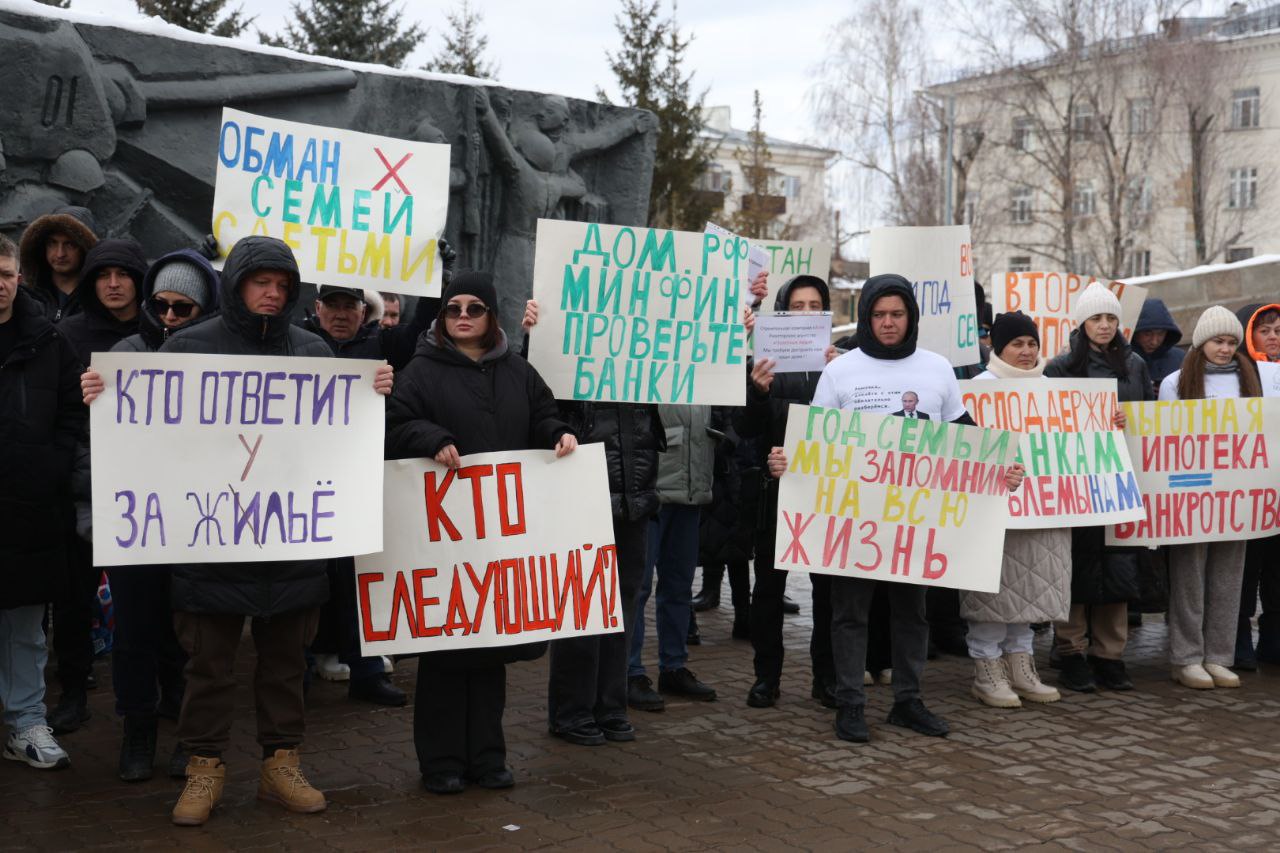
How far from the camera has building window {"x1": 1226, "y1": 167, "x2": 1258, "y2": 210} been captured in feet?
135

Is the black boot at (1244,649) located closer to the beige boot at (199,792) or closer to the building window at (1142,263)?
the beige boot at (199,792)

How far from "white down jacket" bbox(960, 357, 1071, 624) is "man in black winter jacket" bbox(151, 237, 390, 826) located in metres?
3.36

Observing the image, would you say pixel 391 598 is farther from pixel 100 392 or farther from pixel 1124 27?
pixel 1124 27

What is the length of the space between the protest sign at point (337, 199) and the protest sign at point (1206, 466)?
3898 millimetres

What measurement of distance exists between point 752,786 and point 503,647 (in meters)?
1.16

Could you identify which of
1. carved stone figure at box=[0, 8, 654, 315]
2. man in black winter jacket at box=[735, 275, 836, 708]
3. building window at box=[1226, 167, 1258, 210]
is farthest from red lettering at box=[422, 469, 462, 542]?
building window at box=[1226, 167, 1258, 210]

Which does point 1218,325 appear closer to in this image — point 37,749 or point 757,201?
point 37,749

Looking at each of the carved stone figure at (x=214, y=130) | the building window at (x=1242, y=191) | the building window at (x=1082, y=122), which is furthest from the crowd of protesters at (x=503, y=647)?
the building window at (x=1242, y=191)

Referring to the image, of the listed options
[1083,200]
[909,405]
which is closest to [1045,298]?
[909,405]

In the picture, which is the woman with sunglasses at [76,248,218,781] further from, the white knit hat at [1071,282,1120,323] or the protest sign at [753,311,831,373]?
the white knit hat at [1071,282,1120,323]

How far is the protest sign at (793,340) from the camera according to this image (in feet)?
21.9

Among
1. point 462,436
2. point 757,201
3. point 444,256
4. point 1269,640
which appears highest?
point 757,201

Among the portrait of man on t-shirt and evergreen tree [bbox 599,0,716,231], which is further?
evergreen tree [bbox 599,0,716,231]

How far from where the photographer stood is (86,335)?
5.90 metres
